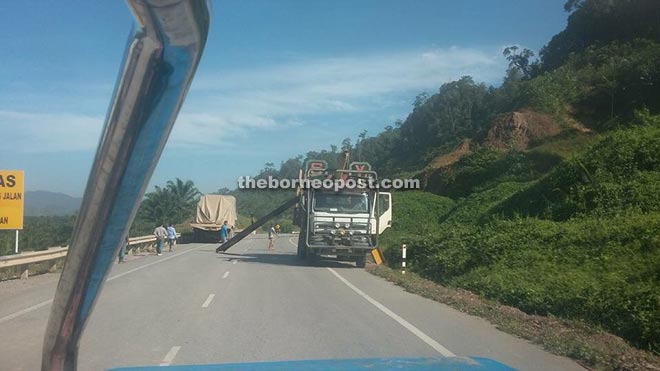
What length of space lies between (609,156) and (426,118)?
54.7 m

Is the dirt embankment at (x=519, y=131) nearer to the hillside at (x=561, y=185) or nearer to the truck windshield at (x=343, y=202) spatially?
the hillside at (x=561, y=185)

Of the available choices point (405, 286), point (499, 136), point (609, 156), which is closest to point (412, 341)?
point (405, 286)

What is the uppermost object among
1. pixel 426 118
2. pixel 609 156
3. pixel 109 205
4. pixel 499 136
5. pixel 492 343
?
pixel 426 118

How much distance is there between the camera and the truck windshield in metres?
23.0

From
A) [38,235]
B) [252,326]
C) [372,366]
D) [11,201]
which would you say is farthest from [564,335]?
[38,235]

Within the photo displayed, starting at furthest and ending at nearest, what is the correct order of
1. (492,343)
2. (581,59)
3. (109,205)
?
(581,59) < (492,343) < (109,205)

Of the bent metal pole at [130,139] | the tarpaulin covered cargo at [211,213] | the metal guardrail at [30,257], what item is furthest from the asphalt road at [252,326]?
the tarpaulin covered cargo at [211,213]

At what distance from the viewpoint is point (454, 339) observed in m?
8.98

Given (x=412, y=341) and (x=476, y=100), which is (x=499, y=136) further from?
(x=412, y=341)

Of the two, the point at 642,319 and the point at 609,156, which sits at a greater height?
the point at 609,156

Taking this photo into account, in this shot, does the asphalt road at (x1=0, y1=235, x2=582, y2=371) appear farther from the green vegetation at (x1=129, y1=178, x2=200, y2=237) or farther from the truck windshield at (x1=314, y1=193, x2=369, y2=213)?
the green vegetation at (x1=129, y1=178, x2=200, y2=237)

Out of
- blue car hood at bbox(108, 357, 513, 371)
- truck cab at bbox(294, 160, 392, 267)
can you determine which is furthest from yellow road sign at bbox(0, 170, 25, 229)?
blue car hood at bbox(108, 357, 513, 371)

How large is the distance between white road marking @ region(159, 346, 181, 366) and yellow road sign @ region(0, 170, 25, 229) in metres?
15.3

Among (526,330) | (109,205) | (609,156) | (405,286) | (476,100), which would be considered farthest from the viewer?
(476,100)
